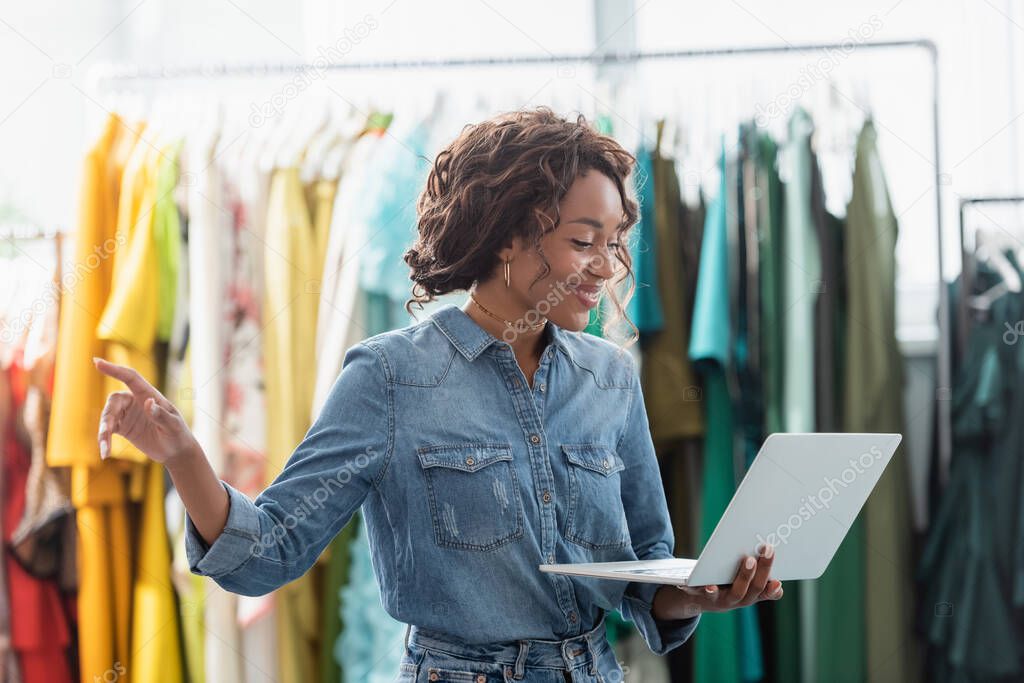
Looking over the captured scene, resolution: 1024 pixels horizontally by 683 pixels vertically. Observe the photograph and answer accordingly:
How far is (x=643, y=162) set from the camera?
71.3 inches

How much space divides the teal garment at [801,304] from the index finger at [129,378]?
119cm

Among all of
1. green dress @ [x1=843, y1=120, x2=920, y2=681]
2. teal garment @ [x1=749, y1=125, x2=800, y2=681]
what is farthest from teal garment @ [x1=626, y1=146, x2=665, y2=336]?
green dress @ [x1=843, y1=120, x2=920, y2=681]

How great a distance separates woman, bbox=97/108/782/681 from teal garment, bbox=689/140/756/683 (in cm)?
63

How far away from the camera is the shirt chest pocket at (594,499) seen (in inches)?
41.1

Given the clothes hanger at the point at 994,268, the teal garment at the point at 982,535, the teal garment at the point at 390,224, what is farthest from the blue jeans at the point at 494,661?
the clothes hanger at the point at 994,268

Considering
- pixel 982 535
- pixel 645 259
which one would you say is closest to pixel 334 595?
pixel 645 259

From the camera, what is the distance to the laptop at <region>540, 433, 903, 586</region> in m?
0.88

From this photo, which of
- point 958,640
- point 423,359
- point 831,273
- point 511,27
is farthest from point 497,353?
point 511,27

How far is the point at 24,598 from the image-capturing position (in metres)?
1.78

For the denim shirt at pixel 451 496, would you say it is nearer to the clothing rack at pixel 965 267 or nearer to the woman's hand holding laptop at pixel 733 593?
the woman's hand holding laptop at pixel 733 593

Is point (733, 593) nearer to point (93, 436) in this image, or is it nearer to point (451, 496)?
point (451, 496)

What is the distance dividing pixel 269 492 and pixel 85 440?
88 centimetres

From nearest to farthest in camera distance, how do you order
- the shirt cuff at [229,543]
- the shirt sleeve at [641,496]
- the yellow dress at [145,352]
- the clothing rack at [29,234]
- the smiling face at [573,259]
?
1. the shirt cuff at [229,543]
2. the smiling face at [573,259]
3. the shirt sleeve at [641,496]
4. the yellow dress at [145,352]
5. the clothing rack at [29,234]

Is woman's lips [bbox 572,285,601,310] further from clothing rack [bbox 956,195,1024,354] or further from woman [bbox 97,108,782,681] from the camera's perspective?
clothing rack [bbox 956,195,1024,354]
